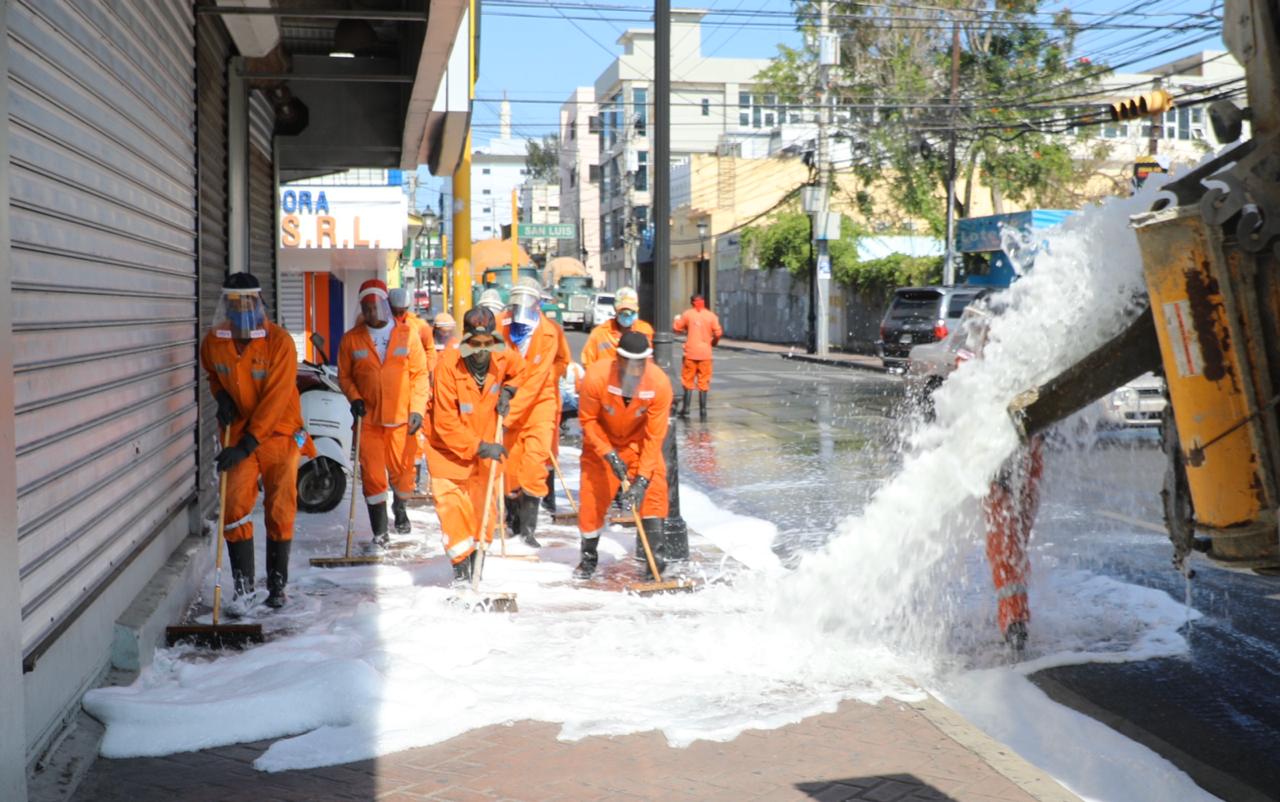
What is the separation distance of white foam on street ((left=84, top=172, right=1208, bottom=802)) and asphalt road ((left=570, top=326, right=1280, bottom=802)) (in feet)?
0.66

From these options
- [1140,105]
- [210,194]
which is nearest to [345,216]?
[1140,105]

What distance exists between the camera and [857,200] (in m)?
43.8

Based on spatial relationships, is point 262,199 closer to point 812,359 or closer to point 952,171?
point 952,171

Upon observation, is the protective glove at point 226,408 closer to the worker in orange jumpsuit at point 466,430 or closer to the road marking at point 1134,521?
the worker in orange jumpsuit at point 466,430

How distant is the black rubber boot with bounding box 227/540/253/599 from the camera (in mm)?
7629

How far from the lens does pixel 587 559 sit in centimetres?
888

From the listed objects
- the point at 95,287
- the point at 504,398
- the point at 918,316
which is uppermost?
the point at 95,287

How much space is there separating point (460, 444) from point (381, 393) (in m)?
1.89

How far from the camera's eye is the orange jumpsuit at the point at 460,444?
27.2ft

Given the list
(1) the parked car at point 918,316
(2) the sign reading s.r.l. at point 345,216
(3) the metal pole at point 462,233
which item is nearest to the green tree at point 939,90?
(1) the parked car at point 918,316

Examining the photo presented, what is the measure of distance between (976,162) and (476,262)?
832 inches

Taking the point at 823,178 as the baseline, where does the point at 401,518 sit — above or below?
below

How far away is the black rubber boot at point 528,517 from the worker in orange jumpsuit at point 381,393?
38.7 inches

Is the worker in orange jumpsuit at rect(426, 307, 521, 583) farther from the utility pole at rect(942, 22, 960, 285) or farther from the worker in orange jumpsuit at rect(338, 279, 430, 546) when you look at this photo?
the utility pole at rect(942, 22, 960, 285)
